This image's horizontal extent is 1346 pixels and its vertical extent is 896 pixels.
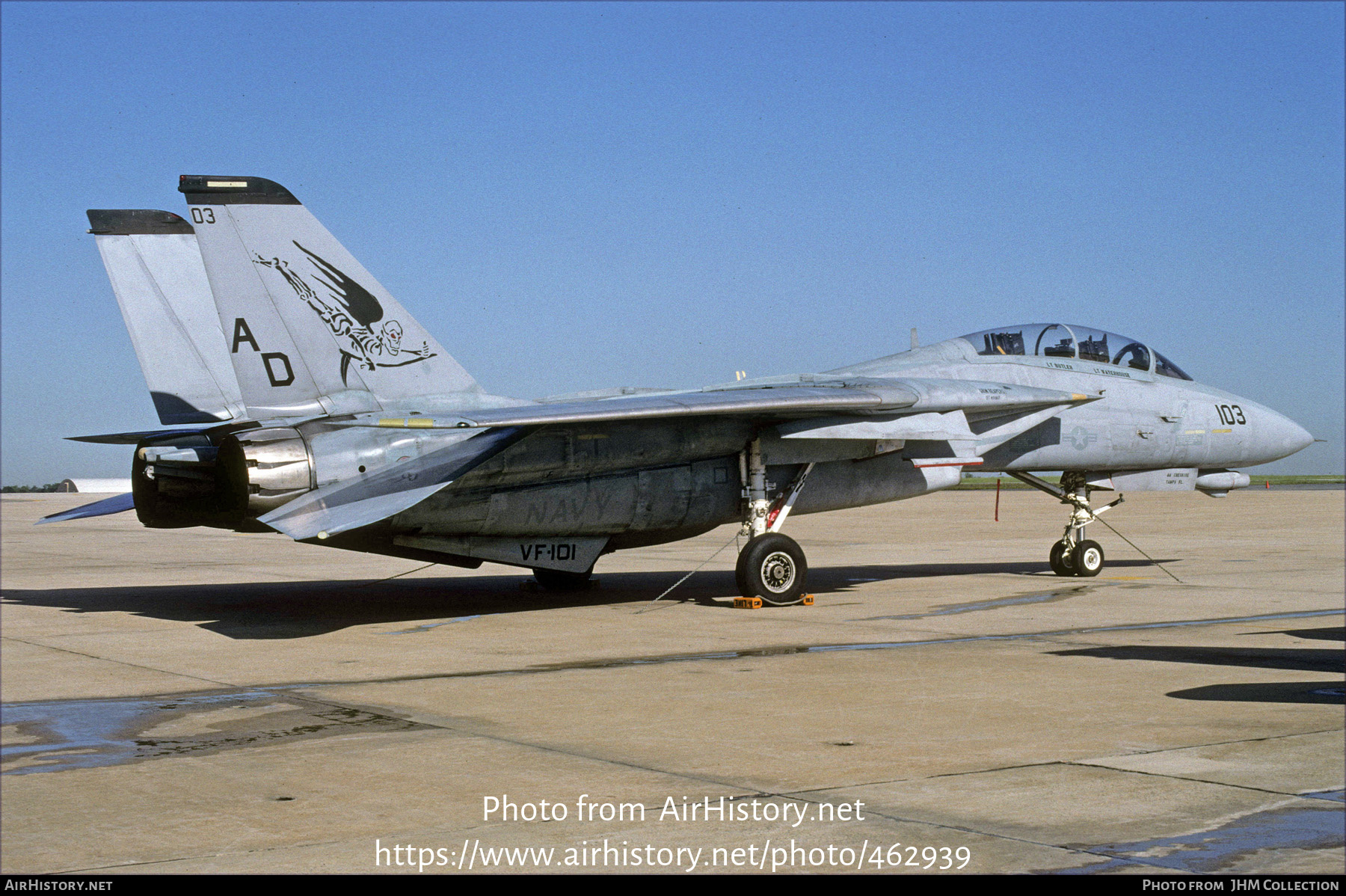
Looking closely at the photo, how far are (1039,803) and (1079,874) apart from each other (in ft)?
3.06

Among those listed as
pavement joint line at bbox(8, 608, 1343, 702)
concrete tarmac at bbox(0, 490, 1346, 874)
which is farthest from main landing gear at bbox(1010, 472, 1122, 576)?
pavement joint line at bbox(8, 608, 1343, 702)

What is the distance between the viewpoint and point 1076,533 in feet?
53.7

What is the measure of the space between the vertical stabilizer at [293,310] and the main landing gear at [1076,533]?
27.9 ft

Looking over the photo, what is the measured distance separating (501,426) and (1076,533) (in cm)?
Result: 900

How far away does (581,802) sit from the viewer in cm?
510

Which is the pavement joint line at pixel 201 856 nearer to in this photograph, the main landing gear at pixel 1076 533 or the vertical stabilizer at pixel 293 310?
the vertical stabilizer at pixel 293 310

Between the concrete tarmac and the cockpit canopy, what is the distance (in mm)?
→ 2883

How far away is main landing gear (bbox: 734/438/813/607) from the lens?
509 inches

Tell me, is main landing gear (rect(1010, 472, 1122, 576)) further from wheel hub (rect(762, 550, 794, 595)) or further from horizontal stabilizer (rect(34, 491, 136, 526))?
horizontal stabilizer (rect(34, 491, 136, 526))

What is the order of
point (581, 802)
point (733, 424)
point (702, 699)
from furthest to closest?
1. point (733, 424)
2. point (702, 699)
3. point (581, 802)

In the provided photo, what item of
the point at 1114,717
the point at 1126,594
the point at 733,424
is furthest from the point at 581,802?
the point at 1126,594

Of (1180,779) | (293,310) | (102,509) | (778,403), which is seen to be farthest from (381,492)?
(1180,779)

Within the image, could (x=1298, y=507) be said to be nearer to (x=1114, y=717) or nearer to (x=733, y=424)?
(x=733, y=424)

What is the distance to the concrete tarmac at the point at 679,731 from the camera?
14.7ft
